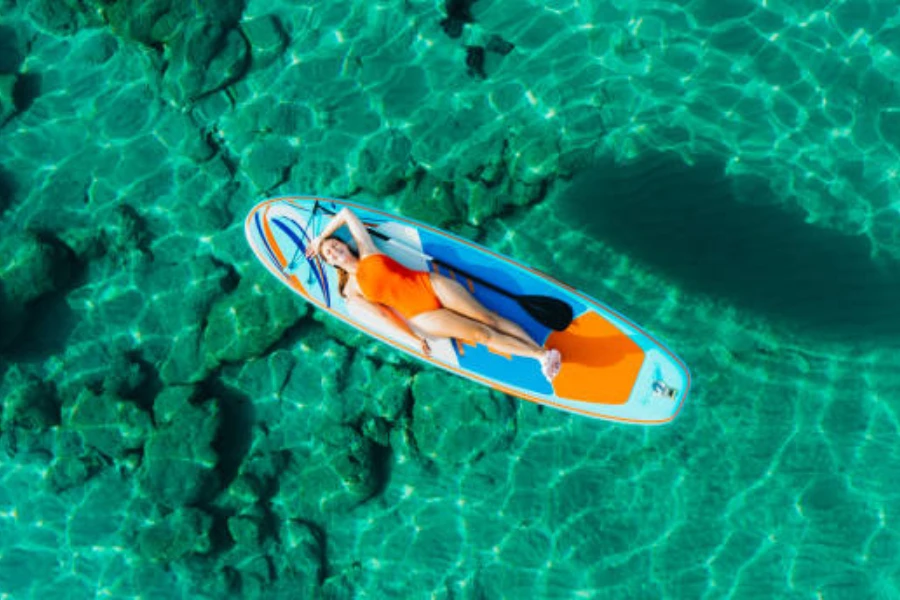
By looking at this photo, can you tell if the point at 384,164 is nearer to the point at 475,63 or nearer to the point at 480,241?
the point at 480,241

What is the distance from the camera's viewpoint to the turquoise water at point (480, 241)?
6.90 meters

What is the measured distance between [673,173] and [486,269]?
2108 mm

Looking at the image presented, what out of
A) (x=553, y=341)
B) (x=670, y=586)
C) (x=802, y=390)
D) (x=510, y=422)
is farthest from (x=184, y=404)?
(x=802, y=390)

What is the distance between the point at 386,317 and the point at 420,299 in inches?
13.6

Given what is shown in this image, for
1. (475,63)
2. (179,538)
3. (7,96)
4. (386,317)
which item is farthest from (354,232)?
(7,96)

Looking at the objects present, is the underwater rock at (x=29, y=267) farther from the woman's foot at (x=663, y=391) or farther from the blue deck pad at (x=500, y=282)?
the woman's foot at (x=663, y=391)

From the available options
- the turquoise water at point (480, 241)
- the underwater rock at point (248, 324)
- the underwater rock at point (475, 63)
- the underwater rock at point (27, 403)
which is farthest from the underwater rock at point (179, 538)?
the underwater rock at point (475, 63)

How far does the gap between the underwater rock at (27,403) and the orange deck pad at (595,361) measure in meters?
4.94

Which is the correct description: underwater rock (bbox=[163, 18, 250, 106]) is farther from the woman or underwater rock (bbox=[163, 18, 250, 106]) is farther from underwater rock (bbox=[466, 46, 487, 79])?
the woman

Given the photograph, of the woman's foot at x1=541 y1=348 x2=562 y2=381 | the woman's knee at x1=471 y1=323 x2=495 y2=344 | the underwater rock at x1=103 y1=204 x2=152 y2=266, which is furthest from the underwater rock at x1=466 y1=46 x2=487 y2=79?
the underwater rock at x1=103 y1=204 x2=152 y2=266

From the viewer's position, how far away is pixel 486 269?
7.05 metres

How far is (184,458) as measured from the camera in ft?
23.6

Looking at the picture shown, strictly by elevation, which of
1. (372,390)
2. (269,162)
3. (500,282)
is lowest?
(372,390)

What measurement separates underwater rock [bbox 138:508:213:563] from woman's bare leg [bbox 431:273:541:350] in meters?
3.10
